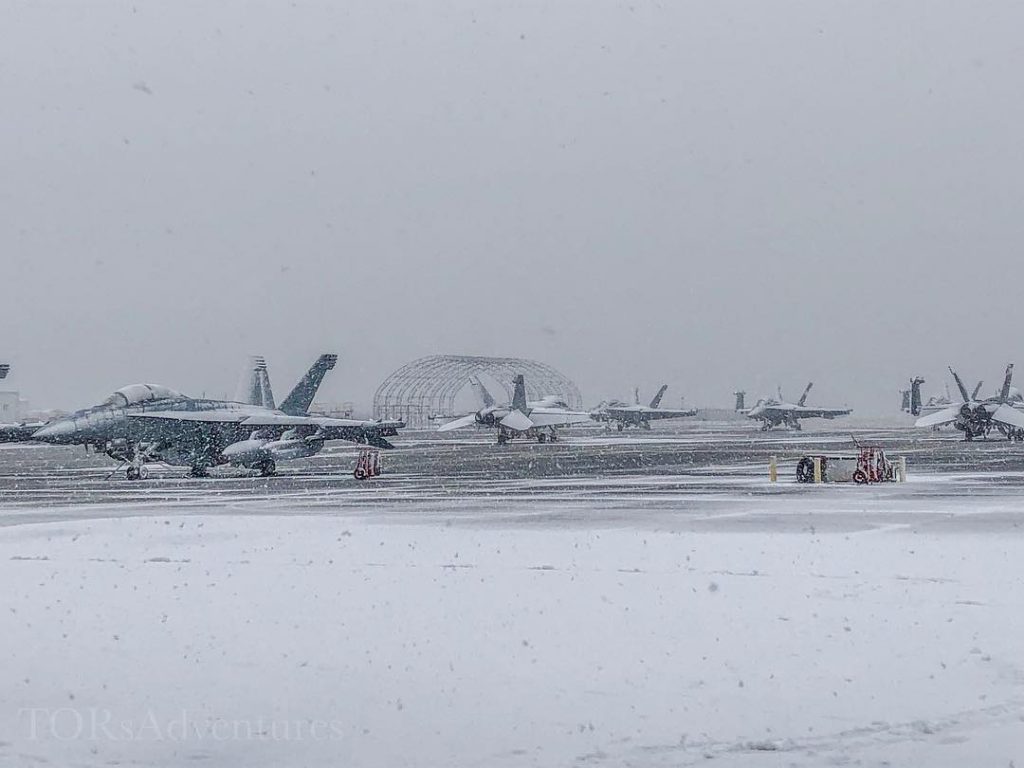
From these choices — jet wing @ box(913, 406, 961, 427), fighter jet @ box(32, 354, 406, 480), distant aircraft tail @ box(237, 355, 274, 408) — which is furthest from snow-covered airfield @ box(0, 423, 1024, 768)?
jet wing @ box(913, 406, 961, 427)

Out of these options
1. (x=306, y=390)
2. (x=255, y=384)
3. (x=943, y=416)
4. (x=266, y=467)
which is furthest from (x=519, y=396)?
(x=266, y=467)

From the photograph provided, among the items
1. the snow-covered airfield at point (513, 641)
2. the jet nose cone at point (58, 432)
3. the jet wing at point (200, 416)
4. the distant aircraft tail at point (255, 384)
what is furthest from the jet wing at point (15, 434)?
the snow-covered airfield at point (513, 641)

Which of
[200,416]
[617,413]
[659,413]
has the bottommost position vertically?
[659,413]

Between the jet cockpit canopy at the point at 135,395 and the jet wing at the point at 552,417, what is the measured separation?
1327 inches

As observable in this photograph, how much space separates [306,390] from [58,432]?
782cm

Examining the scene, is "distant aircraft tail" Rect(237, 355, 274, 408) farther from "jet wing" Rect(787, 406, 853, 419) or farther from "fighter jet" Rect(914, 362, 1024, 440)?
"jet wing" Rect(787, 406, 853, 419)

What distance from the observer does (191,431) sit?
3044 centimetres

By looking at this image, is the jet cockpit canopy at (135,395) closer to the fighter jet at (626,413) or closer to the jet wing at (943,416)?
the jet wing at (943,416)

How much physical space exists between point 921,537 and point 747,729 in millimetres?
9758

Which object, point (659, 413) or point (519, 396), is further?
point (659, 413)

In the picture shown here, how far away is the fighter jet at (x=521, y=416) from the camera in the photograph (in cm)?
5903

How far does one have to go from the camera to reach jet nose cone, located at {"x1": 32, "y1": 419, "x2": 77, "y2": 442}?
28453mm

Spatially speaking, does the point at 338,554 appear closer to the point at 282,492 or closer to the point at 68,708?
the point at 68,708

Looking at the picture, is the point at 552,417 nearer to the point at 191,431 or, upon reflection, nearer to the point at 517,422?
the point at 517,422
